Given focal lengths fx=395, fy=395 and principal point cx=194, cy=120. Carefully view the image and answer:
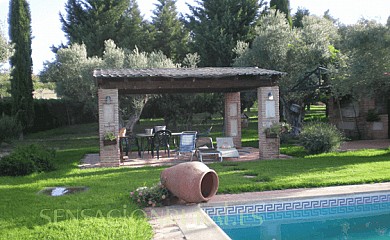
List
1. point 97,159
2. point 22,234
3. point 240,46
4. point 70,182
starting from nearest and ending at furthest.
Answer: point 22,234
point 70,182
point 97,159
point 240,46

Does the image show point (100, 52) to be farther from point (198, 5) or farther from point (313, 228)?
point (313, 228)

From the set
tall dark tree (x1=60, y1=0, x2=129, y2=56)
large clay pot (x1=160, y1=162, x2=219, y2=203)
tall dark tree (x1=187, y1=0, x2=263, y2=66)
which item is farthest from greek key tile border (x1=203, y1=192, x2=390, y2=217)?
tall dark tree (x1=60, y1=0, x2=129, y2=56)

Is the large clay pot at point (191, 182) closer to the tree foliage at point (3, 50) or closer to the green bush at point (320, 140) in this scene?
the green bush at point (320, 140)

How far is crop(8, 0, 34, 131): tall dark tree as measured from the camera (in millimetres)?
21828

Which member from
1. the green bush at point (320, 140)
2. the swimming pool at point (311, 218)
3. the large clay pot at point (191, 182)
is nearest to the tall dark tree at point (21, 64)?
the green bush at point (320, 140)

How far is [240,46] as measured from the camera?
800 inches

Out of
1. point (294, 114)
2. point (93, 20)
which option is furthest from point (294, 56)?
point (93, 20)

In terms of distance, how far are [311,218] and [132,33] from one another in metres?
24.2

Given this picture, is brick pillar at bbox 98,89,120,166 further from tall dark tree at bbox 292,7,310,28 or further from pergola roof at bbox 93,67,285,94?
tall dark tree at bbox 292,7,310,28

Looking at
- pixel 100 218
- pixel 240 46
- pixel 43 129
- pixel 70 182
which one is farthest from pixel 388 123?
pixel 43 129

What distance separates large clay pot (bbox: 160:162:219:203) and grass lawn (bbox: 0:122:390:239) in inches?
26.6

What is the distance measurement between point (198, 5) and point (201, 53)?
4.00 meters

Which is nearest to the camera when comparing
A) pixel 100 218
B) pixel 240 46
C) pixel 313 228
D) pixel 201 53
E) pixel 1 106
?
pixel 100 218

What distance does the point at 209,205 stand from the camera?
6285 mm
